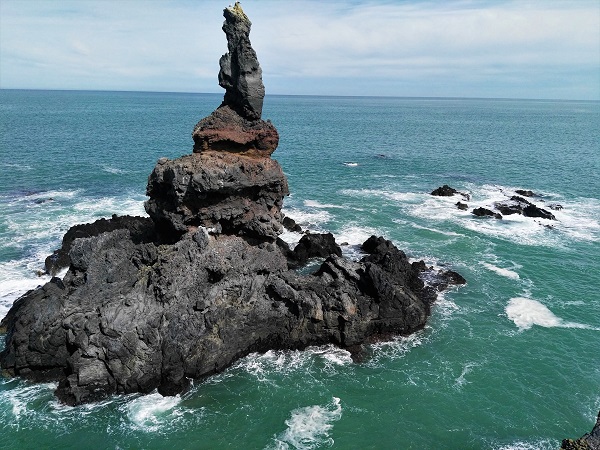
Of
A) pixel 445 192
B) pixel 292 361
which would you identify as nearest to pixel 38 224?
pixel 292 361

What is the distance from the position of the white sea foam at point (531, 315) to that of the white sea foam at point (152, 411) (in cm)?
2726

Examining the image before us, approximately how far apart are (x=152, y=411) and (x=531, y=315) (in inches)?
1214

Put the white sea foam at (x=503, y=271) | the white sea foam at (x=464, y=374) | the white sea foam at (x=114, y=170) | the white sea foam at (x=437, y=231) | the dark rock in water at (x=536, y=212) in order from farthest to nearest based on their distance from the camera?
1. the white sea foam at (x=114, y=170)
2. the dark rock in water at (x=536, y=212)
3. the white sea foam at (x=437, y=231)
4. the white sea foam at (x=503, y=271)
5. the white sea foam at (x=464, y=374)

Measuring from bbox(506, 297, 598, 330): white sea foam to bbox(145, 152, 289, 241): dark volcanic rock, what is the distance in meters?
21.2

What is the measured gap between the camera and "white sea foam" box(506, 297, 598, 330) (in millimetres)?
38612

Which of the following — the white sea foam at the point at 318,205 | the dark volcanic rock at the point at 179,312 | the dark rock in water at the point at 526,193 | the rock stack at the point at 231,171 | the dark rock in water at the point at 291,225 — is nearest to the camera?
the dark volcanic rock at the point at 179,312

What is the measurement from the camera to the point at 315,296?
35.8 meters

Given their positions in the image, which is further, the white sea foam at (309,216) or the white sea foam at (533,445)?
the white sea foam at (309,216)

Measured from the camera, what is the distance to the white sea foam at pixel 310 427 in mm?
26594

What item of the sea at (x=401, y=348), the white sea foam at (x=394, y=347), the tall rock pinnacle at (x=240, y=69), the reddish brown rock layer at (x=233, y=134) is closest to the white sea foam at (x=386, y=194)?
the sea at (x=401, y=348)

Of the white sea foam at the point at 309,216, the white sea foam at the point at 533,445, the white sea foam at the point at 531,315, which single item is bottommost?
the white sea foam at the point at 533,445

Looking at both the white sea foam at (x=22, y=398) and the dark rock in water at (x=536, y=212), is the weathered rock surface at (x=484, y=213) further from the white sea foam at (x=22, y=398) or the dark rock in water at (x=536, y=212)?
the white sea foam at (x=22, y=398)

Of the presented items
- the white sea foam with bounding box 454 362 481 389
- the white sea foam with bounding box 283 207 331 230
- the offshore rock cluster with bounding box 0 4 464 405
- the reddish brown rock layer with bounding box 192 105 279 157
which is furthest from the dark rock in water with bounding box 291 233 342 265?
the white sea foam with bounding box 454 362 481 389

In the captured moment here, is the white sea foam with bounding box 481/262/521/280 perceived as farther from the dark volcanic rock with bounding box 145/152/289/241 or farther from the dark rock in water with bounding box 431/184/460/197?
the dark rock in water with bounding box 431/184/460/197
